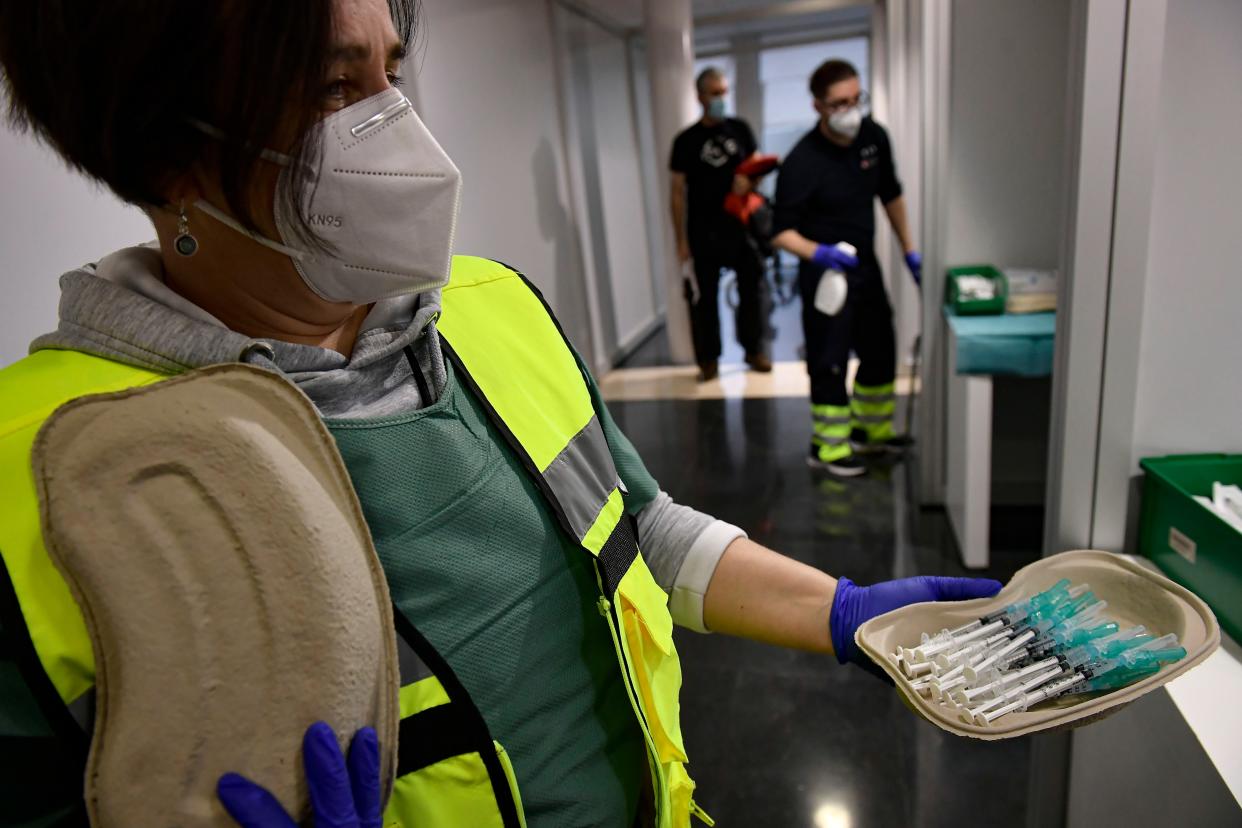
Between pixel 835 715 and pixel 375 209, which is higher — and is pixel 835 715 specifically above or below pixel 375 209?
below

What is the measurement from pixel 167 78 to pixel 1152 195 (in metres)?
1.15

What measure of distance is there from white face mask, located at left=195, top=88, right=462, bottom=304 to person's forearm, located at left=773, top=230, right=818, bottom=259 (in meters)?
2.74

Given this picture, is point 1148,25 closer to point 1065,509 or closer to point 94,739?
point 1065,509

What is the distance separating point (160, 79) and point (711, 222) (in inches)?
171

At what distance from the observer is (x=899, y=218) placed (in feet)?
11.8

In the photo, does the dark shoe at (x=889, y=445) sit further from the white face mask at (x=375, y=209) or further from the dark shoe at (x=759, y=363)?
the white face mask at (x=375, y=209)

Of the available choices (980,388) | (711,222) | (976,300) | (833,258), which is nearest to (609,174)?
(711,222)

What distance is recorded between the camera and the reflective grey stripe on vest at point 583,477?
0.73 meters

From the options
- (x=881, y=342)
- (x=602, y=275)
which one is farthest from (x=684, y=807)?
(x=602, y=275)

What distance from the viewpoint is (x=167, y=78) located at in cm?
54

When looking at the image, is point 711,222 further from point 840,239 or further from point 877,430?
point 877,430

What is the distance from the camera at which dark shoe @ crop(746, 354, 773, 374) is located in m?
5.12

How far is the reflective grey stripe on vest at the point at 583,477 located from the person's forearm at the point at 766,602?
7.7 inches

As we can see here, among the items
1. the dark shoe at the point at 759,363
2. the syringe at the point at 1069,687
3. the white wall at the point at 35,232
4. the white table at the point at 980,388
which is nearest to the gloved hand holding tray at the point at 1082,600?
the syringe at the point at 1069,687
